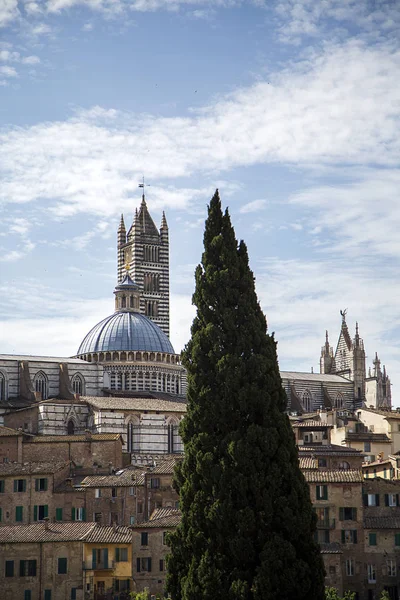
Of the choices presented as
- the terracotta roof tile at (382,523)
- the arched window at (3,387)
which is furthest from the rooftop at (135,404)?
the terracotta roof tile at (382,523)

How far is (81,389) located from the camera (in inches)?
2830

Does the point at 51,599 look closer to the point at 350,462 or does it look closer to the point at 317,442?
the point at 350,462

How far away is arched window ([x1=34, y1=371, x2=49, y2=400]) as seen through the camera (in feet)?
236

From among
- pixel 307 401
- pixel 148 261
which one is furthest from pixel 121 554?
pixel 148 261

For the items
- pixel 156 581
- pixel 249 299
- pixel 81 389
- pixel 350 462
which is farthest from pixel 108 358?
pixel 249 299

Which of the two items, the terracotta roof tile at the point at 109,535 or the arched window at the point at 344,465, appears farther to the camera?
the arched window at the point at 344,465

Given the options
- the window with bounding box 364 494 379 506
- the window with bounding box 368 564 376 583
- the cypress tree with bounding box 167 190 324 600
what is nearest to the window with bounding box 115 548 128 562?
the window with bounding box 368 564 376 583

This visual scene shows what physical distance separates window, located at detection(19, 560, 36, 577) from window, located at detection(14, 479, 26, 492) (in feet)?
21.8

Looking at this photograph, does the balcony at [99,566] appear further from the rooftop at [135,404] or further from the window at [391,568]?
the rooftop at [135,404]

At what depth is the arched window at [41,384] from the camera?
236 ft

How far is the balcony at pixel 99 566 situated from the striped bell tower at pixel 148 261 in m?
52.3

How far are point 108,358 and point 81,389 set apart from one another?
8.82 feet

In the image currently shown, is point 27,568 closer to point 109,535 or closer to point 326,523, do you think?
point 109,535

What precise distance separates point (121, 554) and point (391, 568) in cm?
919
